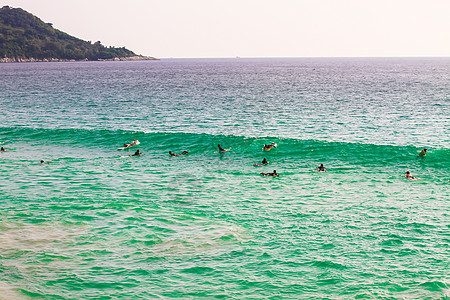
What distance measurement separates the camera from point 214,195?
103 ft

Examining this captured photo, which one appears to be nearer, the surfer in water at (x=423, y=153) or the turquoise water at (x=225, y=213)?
the turquoise water at (x=225, y=213)

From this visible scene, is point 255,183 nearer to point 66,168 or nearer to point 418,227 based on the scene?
point 418,227

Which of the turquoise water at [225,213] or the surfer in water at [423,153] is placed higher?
the surfer in water at [423,153]

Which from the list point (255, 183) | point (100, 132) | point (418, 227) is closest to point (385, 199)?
point (418, 227)

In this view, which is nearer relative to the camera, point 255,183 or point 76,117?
point 255,183

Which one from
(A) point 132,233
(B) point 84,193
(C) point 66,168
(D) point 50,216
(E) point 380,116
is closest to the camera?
(A) point 132,233

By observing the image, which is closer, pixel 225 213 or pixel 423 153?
pixel 225 213

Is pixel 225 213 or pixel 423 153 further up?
pixel 423 153

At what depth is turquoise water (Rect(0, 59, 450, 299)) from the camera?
62.3 ft

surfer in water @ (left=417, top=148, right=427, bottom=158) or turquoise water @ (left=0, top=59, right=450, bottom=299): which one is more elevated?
surfer in water @ (left=417, top=148, right=427, bottom=158)

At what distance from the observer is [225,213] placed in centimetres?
2733

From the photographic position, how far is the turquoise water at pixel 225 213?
1900 cm

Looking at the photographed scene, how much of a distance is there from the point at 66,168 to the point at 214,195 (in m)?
15.6

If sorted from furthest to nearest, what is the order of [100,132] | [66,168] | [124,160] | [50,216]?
[100,132], [124,160], [66,168], [50,216]
